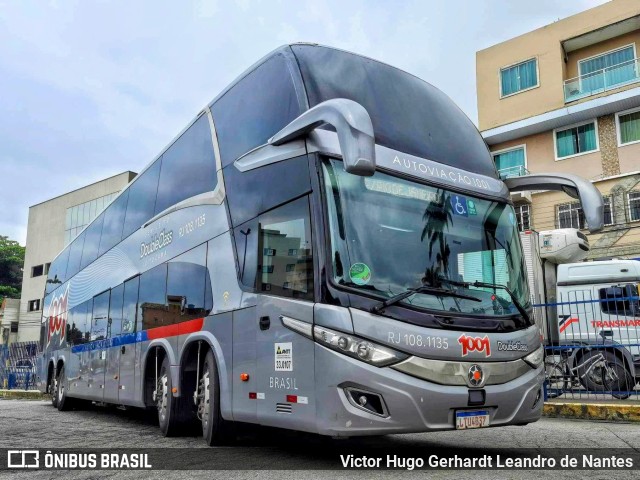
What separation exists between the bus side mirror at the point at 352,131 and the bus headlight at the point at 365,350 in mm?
1354

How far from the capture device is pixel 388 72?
276 inches

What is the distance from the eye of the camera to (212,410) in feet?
23.1

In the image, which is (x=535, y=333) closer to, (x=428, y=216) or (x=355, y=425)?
(x=428, y=216)

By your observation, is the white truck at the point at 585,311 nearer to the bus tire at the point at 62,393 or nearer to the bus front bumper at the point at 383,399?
the bus front bumper at the point at 383,399

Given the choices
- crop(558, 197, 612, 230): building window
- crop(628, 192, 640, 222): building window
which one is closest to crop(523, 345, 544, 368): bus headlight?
crop(628, 192, 640, 222): building window

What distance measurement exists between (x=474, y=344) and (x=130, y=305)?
661cm

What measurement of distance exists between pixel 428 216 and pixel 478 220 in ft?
2.25

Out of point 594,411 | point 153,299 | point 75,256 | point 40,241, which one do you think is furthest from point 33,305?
point 594,411

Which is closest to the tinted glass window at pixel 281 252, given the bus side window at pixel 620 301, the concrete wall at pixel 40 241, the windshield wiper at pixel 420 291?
the windshield wiper at pixel 420 291

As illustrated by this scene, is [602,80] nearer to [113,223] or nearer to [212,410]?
[113,223]

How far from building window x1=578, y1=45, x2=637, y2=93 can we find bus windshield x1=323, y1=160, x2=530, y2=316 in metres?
23.3

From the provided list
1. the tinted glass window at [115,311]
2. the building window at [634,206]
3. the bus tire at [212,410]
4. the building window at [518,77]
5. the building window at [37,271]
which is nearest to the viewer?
the bus tire at [212,410]

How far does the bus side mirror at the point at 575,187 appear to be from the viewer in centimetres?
649

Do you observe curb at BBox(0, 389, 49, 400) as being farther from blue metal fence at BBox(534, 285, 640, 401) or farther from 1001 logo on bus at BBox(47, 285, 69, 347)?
blue metal fence at BBox(534, 285, 640, 401)
